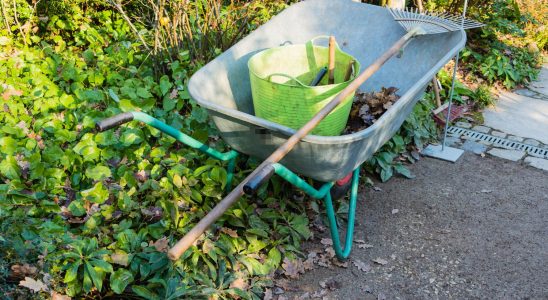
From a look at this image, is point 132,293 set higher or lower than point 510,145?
higher

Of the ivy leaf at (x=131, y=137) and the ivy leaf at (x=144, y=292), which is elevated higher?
the ivy leaf at (x=131, y=137)

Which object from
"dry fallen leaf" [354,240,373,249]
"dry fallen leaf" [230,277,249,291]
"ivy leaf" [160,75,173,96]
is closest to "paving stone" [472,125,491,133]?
"dry fallen leaf" [354,240,373,249]

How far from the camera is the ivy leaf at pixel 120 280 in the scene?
214 cm

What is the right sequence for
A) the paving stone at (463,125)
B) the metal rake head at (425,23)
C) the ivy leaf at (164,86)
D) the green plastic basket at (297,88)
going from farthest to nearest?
the paving stone at (463,125) < the ivy leaf at (164,86) < the metal rake head at (425,23) < the green plastic basket at (297,88)

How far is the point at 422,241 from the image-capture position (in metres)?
2.98

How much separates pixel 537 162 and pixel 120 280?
3004 mm

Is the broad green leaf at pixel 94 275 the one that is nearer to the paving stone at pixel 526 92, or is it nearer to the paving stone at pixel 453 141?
the paving stone at pixel 453 141

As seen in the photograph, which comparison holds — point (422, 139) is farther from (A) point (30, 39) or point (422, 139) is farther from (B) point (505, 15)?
(A) point (30, 39)

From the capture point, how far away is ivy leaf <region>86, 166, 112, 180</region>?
2609mm

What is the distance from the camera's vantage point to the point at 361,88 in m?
3.19

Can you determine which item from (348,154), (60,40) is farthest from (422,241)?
(60,40)

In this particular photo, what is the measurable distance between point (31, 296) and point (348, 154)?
1354mm

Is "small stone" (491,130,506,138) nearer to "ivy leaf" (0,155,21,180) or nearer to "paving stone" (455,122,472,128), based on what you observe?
"paving stone" (455,122,472,128)

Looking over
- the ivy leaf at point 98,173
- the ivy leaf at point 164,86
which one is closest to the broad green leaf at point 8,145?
the ivy leaf at point 98,173
